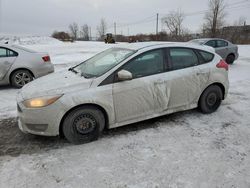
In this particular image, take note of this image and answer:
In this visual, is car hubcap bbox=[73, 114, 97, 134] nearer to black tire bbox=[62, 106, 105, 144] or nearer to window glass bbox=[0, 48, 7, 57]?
black tire bbox=[62, 106, 105, 144]

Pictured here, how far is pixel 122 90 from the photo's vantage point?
3834mm

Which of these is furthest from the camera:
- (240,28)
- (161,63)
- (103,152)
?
(240,28)

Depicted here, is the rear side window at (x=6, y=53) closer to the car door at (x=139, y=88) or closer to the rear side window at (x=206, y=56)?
the car door at (x=139, y=88)

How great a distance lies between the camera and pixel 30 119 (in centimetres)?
352

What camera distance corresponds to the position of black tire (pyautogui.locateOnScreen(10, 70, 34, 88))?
7.18 m

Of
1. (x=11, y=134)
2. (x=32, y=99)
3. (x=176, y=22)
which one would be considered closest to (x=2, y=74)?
(x=11, y=134)

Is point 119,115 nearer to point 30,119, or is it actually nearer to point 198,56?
point 30,119

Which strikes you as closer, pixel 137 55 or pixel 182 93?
pixel 137 55

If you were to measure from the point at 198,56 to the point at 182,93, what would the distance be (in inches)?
33.3

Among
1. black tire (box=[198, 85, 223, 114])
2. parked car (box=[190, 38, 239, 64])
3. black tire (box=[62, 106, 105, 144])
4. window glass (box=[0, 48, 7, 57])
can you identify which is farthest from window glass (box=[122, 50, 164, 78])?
parked car (box=[190, 38, 239, 64])

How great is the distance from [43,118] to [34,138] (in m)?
0.67

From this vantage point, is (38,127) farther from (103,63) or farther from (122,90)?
(103,63)

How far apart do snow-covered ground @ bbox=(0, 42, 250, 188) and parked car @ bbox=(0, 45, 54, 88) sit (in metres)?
4.33

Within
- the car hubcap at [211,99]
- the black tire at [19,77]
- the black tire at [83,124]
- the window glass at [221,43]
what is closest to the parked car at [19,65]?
the black tire at [19,77]
